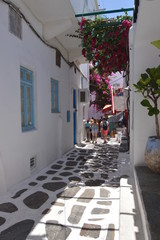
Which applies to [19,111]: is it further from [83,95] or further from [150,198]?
[83,95]

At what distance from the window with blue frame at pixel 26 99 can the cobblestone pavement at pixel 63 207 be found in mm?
1520

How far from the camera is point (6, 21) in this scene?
175 inches

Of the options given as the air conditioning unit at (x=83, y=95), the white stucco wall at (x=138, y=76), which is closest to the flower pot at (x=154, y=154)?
the white stucco wall at (x=138, y=76)

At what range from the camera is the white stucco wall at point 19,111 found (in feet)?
14.3

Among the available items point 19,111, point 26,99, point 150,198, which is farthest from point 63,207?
point 26,99

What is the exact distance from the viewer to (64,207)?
378 cm

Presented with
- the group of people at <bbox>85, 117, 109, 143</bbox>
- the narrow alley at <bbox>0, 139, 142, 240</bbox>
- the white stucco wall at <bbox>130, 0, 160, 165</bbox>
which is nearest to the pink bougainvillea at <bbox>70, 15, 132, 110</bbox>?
the white stucco wall at <bbox>130, 0, 160, 165</bbox>

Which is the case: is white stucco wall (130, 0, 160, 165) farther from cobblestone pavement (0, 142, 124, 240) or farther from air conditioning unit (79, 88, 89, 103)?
air conditioning unit (79, 88, 89, 103)

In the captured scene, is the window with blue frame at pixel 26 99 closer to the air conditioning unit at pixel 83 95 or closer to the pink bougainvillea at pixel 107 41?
the pink bougainvillea at pixel 107 41

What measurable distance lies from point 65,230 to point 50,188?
5.90 feet

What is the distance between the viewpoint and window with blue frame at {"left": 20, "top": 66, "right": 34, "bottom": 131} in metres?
5.52

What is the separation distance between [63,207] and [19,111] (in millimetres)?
2519

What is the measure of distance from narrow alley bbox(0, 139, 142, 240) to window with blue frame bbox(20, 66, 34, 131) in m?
1.53

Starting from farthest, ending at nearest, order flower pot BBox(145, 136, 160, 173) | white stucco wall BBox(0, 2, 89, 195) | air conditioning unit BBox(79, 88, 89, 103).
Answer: air conditioning unit BBox(79, 88, 89, 103), white stucco wall BBox(0, 2, 89, 195), flower pot BBox(145, 136, 160, 173)
